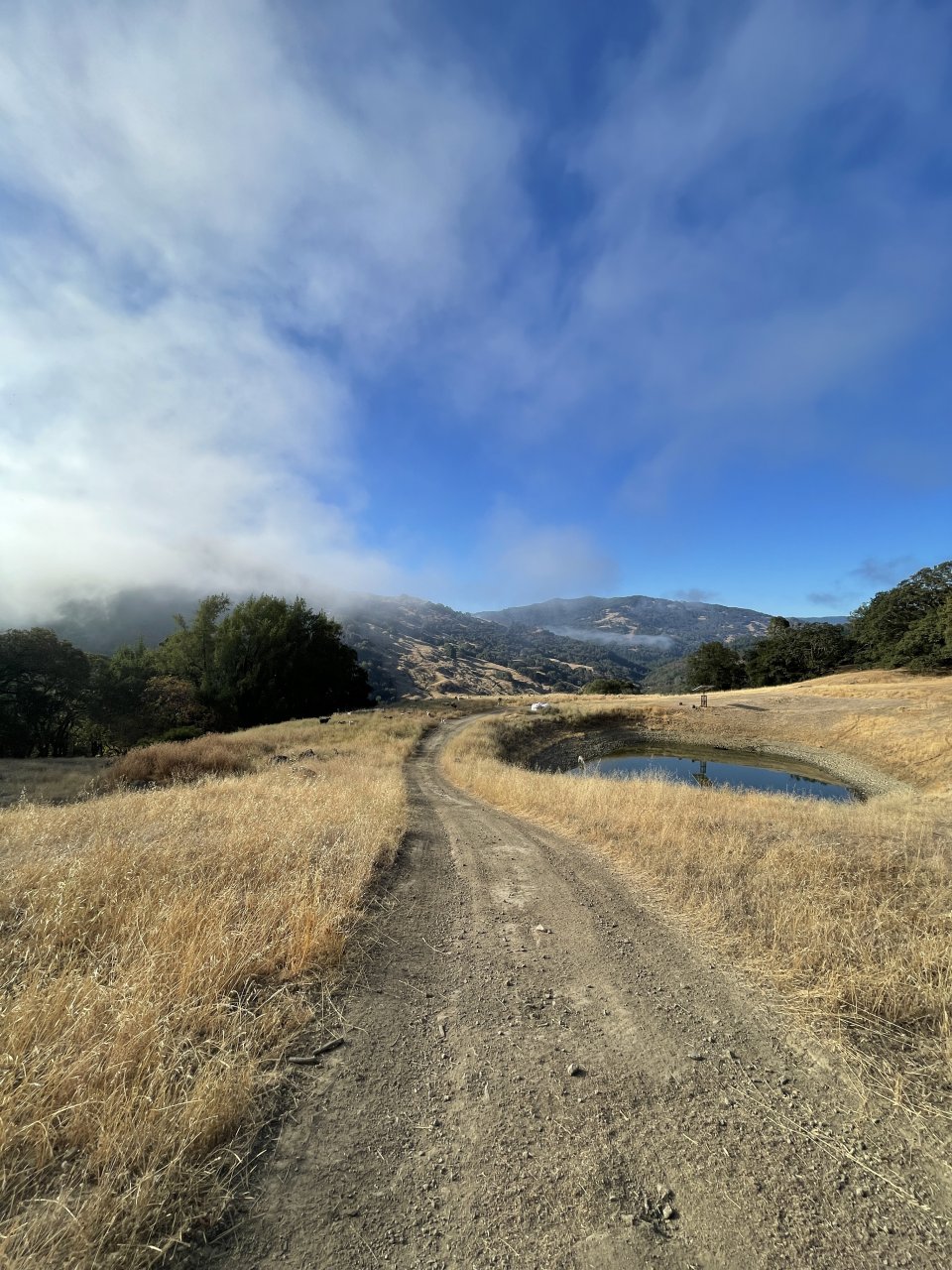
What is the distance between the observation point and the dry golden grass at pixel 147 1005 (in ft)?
7.71

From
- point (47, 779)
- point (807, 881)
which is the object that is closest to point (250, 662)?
point (47, 779)

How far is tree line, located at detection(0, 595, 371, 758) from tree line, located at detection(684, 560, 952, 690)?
64.8m

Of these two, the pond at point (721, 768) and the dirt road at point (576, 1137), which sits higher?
the dirt road at point (576, 1137)

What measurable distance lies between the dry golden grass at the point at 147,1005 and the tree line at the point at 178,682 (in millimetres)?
29457

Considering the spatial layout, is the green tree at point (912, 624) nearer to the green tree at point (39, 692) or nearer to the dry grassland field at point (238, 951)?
the dry grassland field at point (238, 951)

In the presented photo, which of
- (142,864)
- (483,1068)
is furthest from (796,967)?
(142,864)

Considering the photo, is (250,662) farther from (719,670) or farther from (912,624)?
(719,670)

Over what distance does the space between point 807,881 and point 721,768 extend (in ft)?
120

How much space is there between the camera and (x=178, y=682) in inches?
1748

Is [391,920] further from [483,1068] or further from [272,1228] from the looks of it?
[272,1228]

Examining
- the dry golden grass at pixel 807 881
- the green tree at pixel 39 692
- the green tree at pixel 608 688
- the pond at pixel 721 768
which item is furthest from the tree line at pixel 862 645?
the green tree at pixel 39 692

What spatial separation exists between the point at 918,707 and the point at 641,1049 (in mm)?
45849

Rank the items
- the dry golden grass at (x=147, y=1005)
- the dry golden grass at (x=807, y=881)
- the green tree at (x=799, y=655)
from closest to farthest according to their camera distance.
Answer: the dry golden grass at (x=147, y=1005)
the dry golden grass at (x=807, y=881)
the green tree at (x=799, y=655)

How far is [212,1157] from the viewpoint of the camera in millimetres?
2668
